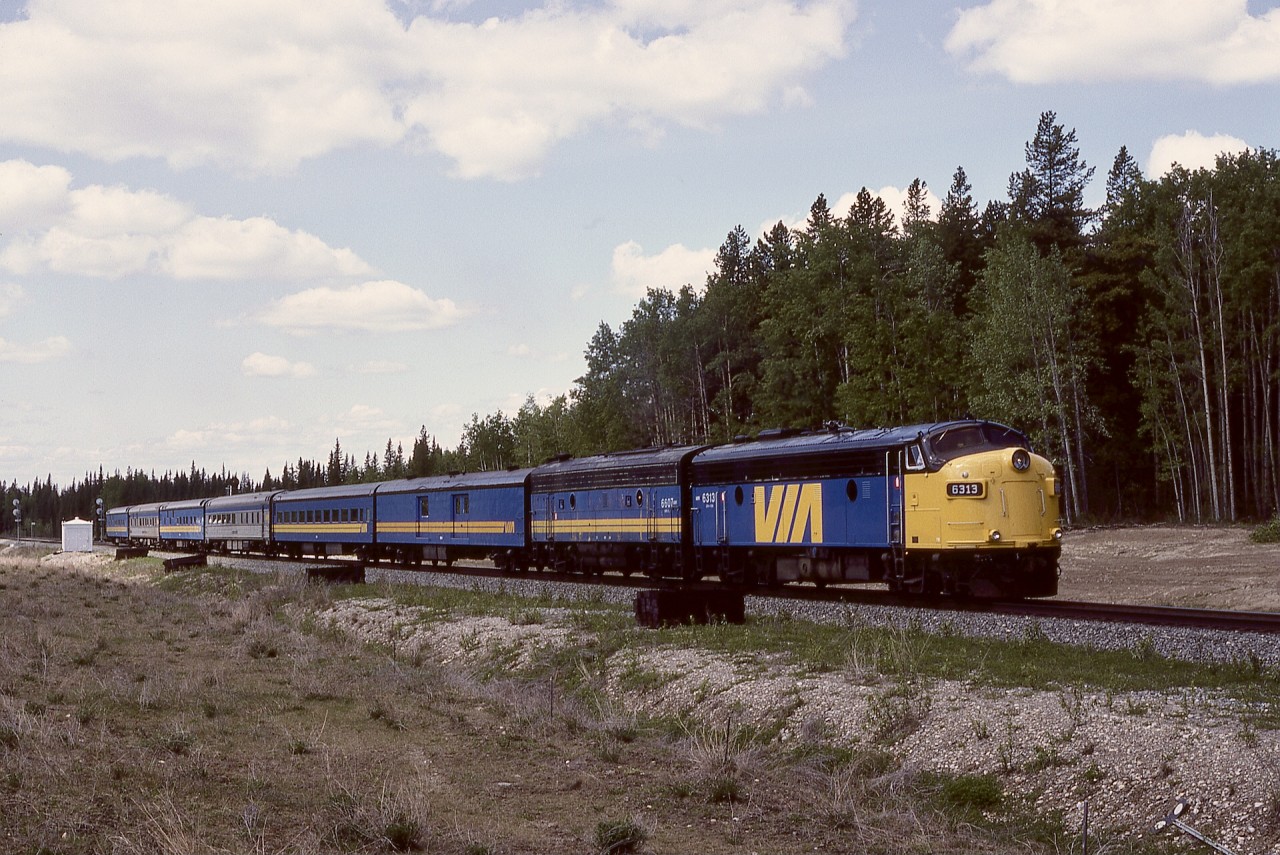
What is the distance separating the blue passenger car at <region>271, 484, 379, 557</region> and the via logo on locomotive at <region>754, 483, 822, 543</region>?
26053 millimetres

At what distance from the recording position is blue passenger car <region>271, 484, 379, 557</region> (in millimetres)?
49375

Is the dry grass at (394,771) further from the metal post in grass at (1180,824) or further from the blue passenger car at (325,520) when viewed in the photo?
the blue passenger car at (325,520)

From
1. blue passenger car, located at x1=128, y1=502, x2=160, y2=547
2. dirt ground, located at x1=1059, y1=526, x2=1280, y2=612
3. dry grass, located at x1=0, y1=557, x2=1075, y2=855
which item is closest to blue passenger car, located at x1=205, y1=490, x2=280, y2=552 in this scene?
blue passenger car, located at x1=128, y1=502, x2=160, y2=547

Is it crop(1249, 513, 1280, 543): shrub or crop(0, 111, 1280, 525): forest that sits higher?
crop(0, 111, 1280, 525): forest

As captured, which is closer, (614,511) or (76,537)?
(614,511)

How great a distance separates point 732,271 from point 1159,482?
39.0 metres

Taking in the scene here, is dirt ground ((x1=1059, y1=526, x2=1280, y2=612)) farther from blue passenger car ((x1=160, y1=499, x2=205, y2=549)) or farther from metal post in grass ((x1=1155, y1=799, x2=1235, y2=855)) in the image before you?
blue passenger car ((x1=160, y1=499, x2=205, y2=549))

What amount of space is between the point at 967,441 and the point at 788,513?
445cm

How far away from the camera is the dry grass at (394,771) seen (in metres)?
10.1

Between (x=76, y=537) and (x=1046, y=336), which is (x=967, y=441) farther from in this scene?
(x=76, y=537)

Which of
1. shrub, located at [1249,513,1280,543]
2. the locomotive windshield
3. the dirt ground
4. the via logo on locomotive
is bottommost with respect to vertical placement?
the dirt ground

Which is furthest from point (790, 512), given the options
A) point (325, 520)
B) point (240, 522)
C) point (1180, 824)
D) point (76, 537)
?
point (76, 537)

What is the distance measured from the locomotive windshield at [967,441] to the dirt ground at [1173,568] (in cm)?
627

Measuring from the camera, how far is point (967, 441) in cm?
2259
